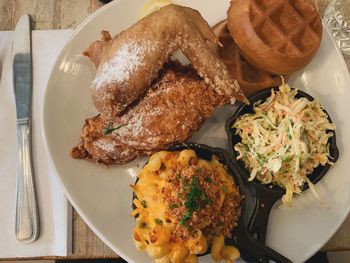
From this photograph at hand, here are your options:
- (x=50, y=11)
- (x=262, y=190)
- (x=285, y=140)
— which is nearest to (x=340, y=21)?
(x=285, y=140)

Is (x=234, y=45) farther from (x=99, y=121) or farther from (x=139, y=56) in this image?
(x=99, y=121)

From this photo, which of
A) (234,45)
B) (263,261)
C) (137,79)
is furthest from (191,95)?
(263,261)

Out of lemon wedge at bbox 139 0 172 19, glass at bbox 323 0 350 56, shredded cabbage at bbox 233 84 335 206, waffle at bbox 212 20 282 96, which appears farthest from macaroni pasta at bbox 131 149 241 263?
glass at bbox 323 0 350 56

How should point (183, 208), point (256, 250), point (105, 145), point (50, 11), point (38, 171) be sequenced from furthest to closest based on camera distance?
point (50, 11)
point (38, 171)
point (105, 145)
point (256, 250)
point (183, 208)

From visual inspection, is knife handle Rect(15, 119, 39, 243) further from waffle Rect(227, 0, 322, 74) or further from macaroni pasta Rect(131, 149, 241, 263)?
waffle Rect(227, 0, 322, 74)

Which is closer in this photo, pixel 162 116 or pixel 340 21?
pixel 162 116

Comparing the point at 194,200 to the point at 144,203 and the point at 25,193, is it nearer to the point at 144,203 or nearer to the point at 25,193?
the point at 144,203
